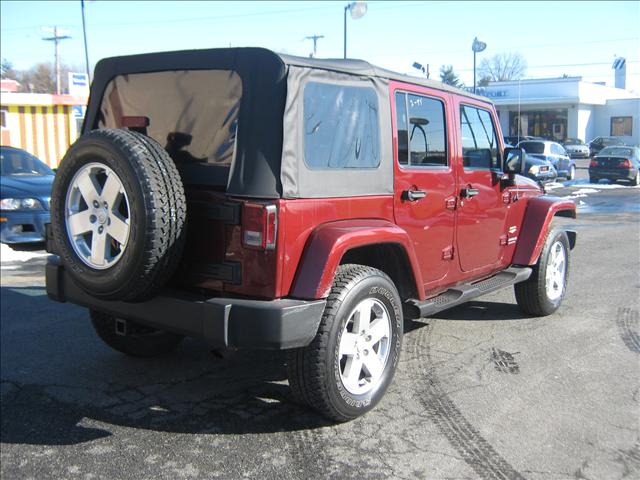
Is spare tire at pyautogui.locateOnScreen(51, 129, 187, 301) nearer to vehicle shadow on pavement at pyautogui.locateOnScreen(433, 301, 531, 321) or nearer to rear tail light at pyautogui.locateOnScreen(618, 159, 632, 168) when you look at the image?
vehicle shadow on pavement at pyautogui.locateOnScreen(433, 301, 531, 321)

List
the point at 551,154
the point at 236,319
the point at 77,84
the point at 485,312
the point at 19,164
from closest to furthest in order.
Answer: the point at 236,319, the point at 485,312, the point at 19,164, the point at 77,84, the point at 551,154

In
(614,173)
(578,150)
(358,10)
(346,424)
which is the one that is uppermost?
(358,10)

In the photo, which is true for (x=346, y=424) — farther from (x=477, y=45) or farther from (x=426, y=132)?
(x=477, y=45)

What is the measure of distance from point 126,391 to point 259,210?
179cm

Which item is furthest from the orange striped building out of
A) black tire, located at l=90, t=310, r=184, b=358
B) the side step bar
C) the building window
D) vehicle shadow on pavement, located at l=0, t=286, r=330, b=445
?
the building window

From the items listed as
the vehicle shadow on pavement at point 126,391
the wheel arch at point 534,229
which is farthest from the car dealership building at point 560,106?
the vehicle shadow on pavement at point 126,391

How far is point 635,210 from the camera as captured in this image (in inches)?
599

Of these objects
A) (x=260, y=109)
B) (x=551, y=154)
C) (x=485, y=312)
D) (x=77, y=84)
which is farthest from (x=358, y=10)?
(x=260, y=109)

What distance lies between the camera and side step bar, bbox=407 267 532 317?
4.32m

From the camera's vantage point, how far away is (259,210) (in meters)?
3.29

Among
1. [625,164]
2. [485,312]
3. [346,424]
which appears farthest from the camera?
[625,164]

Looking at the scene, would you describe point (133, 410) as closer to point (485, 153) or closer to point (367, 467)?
point (367, 467)

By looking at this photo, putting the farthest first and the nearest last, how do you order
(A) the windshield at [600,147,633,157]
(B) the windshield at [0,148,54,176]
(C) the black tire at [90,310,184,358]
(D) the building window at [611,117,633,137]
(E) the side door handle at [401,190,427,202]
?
(D) the building window at [611,117,633,137] → (A) the windshield at [600,147,633,157] → (B) the windshield at [0,148,54,176] → (C) the black tire at [90,310,184,358] → (E) the side door handle at [401,190,427,202]

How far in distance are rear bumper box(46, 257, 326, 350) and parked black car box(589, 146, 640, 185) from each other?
2086 centimetres
